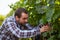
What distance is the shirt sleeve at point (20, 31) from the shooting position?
3.82 metres

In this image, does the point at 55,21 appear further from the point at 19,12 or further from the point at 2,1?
the point at 2,1

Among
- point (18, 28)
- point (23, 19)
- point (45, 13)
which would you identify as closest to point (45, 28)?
point (45, 13)

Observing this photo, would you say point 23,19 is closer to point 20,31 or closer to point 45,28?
point 20,31

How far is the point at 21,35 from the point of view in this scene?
386 centimetres

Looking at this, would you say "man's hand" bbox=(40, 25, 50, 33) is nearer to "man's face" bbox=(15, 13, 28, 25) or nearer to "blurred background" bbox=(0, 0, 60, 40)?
"blurred background" bbox=(0, 0, 60, 40)

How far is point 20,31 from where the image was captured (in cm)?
385

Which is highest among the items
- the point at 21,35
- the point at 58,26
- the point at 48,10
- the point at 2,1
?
the point at 48,10

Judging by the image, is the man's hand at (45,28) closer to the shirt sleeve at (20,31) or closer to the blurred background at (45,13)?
the blurred background at (45,13)

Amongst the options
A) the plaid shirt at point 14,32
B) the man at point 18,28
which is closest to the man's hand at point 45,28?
the man at point 18,28

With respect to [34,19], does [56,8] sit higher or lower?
higher

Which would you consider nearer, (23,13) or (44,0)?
(44,0)

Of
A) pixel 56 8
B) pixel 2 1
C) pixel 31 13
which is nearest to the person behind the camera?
pixel 56 8

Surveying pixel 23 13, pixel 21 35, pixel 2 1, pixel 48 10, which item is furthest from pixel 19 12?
pixel 2 1

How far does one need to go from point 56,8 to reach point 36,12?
1.79 ft
